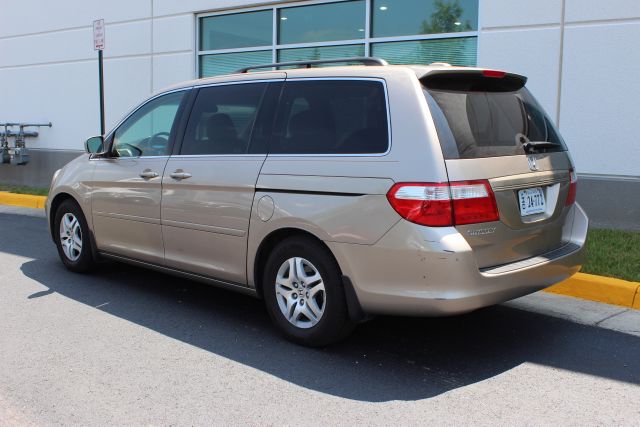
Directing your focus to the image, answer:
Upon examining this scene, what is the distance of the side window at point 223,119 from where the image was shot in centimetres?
457

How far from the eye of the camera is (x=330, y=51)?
33.1ft

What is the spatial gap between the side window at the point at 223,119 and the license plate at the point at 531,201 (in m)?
1.89

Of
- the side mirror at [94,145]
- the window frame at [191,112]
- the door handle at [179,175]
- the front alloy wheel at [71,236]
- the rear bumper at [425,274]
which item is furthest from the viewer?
the front alloy wheel at [71,236]

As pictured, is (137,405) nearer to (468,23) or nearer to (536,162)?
(536,162)

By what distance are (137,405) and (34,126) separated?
38.8 ft

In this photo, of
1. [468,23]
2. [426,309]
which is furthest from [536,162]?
[468,23]

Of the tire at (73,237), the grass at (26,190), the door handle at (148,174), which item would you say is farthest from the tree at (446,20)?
the grass at (26,190)

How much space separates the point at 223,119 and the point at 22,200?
7922mm

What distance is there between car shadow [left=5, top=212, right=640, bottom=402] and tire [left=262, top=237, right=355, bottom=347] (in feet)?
0.50

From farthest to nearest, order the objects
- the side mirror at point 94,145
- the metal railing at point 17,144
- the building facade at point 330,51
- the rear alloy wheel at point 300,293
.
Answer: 1. the metal railing at point 17,144
2. the building facade at point 330,51
3. the side mirror at point 94,145
4. the rear alloy wheel at point 300,293

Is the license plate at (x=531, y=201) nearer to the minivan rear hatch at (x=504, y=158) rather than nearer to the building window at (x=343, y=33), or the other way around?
the minivan rear hatch at (x=504, y=158)

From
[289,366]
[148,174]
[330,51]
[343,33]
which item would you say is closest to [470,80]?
[289,366]

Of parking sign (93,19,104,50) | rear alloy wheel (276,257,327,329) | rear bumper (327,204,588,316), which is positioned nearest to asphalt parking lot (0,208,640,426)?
rear alloy wheel (276,257,327,329)

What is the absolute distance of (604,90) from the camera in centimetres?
744
